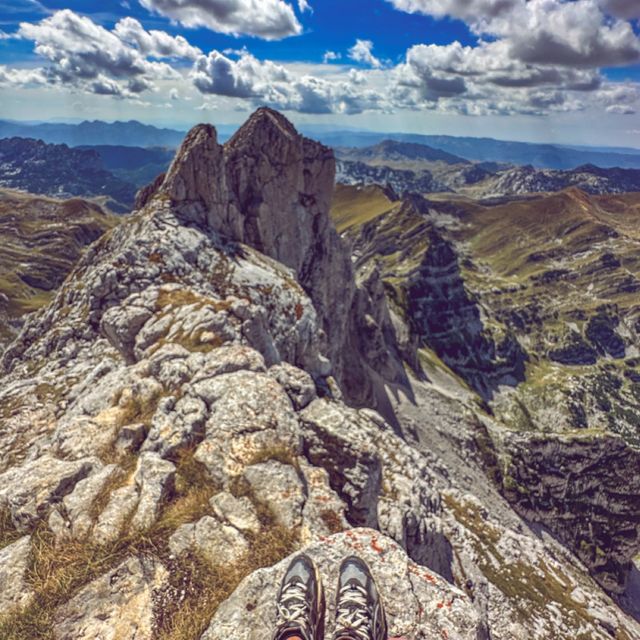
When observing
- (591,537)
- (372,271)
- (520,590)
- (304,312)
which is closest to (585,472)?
(591,537)

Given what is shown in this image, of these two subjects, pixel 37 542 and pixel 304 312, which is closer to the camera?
pixel 37 542

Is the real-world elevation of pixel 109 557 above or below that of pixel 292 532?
above

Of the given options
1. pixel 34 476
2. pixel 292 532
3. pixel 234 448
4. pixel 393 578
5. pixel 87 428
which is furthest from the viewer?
pixel 87 428

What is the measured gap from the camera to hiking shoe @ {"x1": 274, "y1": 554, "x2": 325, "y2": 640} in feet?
30.5

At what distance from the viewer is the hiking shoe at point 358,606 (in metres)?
9.48

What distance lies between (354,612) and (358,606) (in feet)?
0.72

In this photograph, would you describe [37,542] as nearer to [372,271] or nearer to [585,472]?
[372,271]

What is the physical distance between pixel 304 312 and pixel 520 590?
3815 centimetres

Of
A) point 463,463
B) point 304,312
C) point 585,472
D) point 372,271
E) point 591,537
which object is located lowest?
point 591,537

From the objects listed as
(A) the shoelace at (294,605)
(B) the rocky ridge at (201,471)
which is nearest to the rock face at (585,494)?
(B) the rocky ridge at (201,471)

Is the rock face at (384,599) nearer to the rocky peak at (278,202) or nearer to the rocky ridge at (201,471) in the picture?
the rocky ridge at (201,471)

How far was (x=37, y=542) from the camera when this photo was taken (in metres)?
13.1

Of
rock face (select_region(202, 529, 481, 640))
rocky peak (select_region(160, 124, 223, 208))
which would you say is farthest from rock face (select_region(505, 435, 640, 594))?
rock face (select_region(202, 529, 481, 640))

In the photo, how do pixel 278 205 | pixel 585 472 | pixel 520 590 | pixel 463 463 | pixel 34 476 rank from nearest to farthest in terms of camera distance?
pixel 34 476 → pixel 520 590 → pixel 278 205 → pixel 463 463 → pixel 585 472
